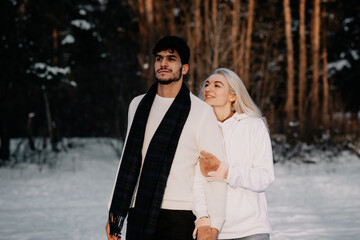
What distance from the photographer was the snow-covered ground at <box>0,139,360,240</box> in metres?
7.09

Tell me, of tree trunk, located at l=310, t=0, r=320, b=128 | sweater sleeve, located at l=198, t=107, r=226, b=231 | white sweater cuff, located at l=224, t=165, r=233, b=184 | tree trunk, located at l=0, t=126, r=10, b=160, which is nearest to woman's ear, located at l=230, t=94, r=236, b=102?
sweater sleeve, located at l=198, t=107, r=226, b=231

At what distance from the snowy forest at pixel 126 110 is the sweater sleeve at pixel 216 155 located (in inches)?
153

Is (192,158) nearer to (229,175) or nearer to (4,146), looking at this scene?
(229,175)

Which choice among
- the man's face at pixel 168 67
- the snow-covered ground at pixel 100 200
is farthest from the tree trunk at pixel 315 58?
the man's face at pixel 168 67

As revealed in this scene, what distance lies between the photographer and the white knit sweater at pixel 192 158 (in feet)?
9.26

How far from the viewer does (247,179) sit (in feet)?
9.96

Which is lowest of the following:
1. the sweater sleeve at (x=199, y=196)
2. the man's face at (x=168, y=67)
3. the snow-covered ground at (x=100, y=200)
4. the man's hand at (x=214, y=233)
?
the snow-covered ground at (x=100, y=200)

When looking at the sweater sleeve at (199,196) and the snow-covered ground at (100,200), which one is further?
the snow-covered ground at (100,200)

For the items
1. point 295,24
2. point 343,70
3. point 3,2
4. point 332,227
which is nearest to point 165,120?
point 332,227

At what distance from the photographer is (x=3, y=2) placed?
52.2ft

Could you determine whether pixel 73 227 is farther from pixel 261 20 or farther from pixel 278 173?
pixel 261 20

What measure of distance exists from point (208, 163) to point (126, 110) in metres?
12.6

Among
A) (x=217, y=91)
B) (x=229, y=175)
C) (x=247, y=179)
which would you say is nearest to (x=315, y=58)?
(x=217, y=91)

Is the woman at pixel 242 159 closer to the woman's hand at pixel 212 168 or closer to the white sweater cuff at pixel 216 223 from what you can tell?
the woman's hand at pixel 212 168
